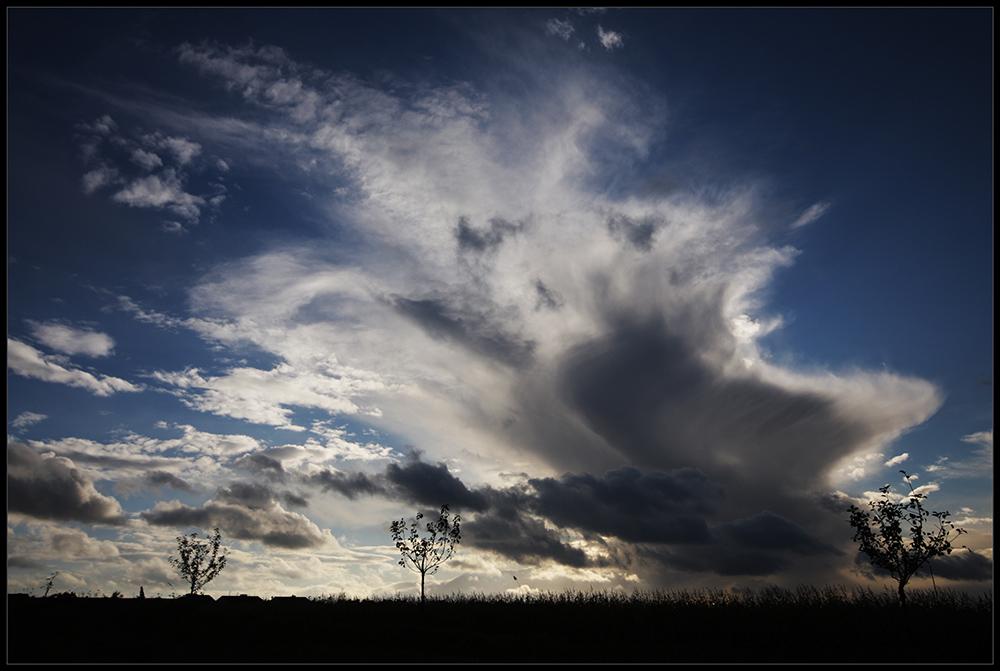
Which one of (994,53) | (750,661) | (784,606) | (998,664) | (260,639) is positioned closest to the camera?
(994,53)

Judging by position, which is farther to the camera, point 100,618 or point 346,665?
point 100,618

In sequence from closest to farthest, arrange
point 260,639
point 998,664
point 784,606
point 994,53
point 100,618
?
point 994,53
point 998,664
point 260,639
point 100,618
point 784,606

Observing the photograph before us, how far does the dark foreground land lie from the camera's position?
2773 centimetres

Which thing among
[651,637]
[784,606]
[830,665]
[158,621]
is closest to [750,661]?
[830,665]

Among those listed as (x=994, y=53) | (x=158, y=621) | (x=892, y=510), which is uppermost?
(x=994, y=53)

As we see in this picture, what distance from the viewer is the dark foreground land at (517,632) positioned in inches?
1092

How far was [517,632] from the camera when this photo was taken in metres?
36.7

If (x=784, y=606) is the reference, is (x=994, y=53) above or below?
above

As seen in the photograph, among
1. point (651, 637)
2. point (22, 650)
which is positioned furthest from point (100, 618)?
point (651, 637)

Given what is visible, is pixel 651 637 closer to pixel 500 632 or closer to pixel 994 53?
pixel 500 632

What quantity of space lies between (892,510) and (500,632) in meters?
27.8

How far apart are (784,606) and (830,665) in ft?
34.7

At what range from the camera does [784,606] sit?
1432 inches

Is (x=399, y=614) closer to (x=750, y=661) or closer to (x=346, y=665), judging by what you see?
(x=346, y=665)
